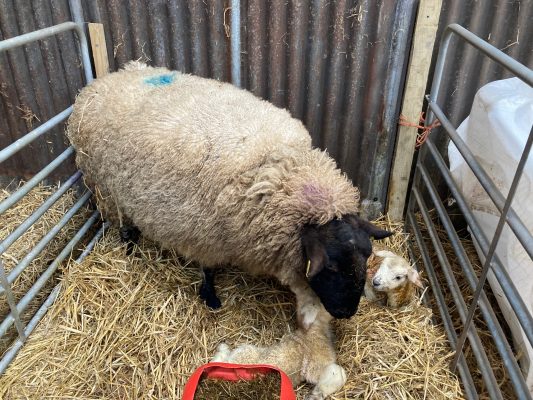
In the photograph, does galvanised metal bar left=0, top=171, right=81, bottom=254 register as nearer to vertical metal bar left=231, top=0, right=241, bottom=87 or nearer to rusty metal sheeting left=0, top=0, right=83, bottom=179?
rusty metal sheeting left=0, top=0, right=83, bottom=179

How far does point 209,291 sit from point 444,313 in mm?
1252

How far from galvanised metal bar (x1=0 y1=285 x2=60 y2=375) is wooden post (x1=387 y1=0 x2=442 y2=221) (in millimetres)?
2126

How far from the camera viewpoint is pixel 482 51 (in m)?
1.95

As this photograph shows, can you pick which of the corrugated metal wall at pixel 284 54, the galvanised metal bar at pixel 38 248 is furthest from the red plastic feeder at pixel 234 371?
the corrugated metal wall at pixel 284 54

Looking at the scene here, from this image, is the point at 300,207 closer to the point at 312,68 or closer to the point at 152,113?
the point at 152,113

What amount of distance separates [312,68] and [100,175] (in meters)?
1.38

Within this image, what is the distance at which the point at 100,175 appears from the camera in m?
2.69

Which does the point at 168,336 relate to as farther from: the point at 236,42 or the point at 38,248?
the point at 236,42

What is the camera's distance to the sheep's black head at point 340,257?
6.64 feet

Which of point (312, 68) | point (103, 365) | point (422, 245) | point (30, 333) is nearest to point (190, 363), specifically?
point (103, 365)

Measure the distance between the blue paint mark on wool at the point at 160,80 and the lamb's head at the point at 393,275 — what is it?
152 centimetres

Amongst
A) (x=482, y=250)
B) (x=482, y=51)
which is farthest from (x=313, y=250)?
(x=482, y=51)

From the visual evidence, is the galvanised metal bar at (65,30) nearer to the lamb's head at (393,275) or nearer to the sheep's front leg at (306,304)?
the sheep's front leg at (306,304)

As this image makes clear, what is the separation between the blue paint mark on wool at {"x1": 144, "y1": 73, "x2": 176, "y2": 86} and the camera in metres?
2.63
